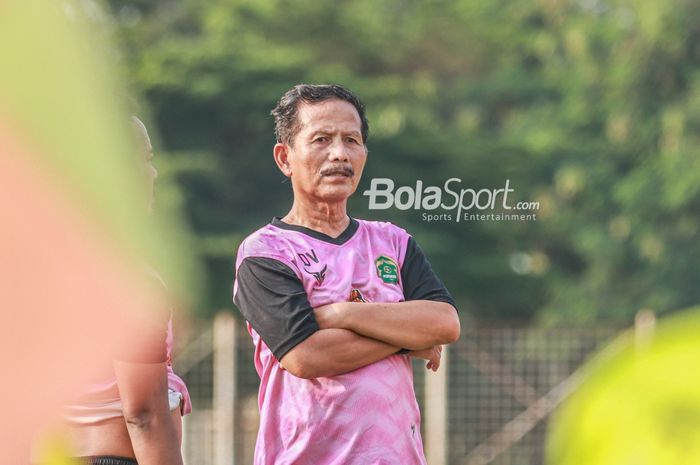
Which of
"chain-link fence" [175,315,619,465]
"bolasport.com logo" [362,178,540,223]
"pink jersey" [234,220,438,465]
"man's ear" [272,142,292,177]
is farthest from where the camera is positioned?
"chain-link fence" [175,315,619,465]

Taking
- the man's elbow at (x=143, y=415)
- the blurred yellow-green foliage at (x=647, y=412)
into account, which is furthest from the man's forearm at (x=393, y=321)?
the blurred yellow-green foliage at (x=647, y=412)

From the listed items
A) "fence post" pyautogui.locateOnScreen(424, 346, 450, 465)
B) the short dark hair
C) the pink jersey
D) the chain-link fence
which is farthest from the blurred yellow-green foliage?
"fence post" pyautogui.locateOnScreen(424, 346, 450, 465)

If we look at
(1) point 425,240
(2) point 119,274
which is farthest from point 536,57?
(2) point 119,274

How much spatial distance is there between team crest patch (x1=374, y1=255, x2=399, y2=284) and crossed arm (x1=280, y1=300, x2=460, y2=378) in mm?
47

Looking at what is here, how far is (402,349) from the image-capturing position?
2.02 m

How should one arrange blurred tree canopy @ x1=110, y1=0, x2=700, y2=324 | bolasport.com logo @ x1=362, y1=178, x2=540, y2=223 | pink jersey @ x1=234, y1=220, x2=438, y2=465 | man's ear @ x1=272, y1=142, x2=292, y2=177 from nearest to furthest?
pink jersey @ x1=234, y1=220, x2=438, y2=465
man's ear @ x1=272, y1=142, x2=292, y2=177
bolasport.com logo @ x1=362, y1=178, x2=540, y2=223
blurred tree canopy @ x1=110, y1=0, x2=700, y2=324

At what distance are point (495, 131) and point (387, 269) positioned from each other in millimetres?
17817

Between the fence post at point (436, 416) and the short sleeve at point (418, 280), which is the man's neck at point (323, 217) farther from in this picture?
the fence post at point (436, 416)

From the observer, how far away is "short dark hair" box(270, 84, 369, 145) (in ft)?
7.02

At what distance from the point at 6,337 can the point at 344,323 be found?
67.8 inches

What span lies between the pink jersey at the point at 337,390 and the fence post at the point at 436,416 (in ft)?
29.0

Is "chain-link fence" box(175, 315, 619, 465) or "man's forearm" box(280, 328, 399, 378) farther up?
"chain-link fence" box(175, 315, 619, 465)

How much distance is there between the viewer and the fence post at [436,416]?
429 inches

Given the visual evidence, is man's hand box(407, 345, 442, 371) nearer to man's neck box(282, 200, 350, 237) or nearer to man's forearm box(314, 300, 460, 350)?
man's forearm box(314, 300, 460, 350)
